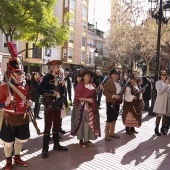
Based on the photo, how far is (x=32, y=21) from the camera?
42.0ft

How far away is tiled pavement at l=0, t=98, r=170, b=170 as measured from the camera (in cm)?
441

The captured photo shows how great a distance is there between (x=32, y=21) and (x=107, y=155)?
9.68 meters

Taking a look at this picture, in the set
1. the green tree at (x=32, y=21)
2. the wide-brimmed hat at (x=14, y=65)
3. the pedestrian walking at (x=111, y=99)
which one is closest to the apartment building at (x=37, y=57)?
the green tree at (x=32, y=21)

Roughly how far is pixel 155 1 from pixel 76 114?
687cm

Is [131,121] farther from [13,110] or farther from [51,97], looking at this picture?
[13,110]

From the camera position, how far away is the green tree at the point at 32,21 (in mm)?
11922

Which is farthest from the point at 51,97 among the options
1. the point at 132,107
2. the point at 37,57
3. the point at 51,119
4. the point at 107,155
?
the point at 37,57

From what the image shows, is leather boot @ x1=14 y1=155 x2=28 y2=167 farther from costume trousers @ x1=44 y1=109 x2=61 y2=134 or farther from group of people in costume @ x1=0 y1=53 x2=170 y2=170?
costume trousers @ x1=44 y1=109 x2=61 y2=134

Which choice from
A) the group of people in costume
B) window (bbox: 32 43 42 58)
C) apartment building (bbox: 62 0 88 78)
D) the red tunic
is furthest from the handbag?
apartment building (bbox: 62 0 88 78)

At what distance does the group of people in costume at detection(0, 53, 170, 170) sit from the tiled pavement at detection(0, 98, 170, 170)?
0.70 ft

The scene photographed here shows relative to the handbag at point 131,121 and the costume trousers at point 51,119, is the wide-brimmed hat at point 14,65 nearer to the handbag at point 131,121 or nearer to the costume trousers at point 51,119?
the costume trousers at point 51,119

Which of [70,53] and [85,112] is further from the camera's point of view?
[70,53]

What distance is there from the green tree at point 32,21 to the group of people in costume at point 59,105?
6.96 meters

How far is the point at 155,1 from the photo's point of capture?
10.1 metres
